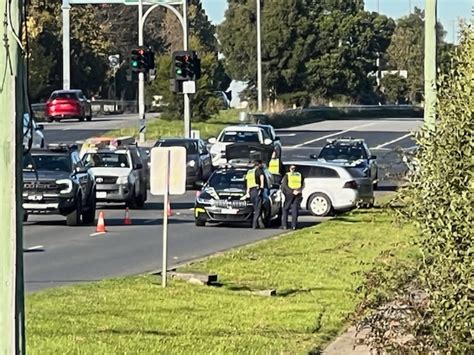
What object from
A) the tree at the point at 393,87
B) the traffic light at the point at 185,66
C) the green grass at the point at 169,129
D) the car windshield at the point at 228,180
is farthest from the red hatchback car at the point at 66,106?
the tree at the point at 393,87

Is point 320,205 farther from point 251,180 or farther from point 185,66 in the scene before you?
point 185,66

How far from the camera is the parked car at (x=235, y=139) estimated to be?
146 feet

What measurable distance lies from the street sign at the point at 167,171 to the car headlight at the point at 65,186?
33.7 feet

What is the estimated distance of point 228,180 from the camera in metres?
30.7

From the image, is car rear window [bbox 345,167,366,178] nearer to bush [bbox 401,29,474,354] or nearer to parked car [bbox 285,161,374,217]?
parked car [bbox 285,161,374,217]

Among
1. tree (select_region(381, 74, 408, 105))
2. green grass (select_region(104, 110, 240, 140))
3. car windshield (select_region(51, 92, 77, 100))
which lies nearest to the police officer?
green grass (select_region(104, 110, 240, 140))

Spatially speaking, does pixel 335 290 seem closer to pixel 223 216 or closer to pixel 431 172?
pixel 431 172

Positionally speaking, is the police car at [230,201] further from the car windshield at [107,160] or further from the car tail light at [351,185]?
the car windshield at [107,160]

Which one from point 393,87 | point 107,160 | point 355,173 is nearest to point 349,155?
point 355,173

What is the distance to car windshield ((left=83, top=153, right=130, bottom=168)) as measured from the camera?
114 ft

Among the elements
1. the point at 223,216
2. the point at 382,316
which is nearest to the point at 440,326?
the point at 382,316

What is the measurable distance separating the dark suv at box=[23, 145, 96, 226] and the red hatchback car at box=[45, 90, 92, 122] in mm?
39088

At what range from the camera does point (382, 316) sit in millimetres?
10219

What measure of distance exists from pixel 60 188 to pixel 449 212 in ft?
63.6
